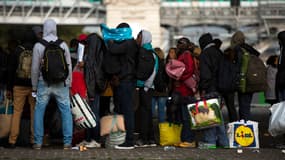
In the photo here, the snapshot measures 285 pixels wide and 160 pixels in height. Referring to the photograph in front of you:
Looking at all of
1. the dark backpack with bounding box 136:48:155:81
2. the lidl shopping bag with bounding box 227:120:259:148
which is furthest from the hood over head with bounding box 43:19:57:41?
the lidl shopping bag with bounding box 227:120:259:148

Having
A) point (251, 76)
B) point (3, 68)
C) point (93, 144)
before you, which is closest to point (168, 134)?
point (93, 144)

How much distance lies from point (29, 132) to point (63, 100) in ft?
4.58

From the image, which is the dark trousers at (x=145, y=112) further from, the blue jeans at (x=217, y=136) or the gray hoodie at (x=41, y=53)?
the gray hoodie at (x=41, y=53)

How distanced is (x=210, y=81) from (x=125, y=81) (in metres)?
1.51

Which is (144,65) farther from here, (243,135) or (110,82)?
(243,135)

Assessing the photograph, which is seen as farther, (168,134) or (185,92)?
(168,134)

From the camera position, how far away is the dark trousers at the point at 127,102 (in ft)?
38.4

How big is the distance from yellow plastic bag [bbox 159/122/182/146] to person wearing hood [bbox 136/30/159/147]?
0.20m

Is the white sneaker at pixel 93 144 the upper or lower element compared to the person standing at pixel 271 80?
lower

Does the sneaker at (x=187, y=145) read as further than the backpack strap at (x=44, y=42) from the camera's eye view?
Yes

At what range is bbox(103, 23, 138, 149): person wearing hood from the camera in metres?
11.7

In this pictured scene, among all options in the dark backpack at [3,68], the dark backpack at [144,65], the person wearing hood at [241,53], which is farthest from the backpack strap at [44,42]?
the person wearing hood at [241,53]

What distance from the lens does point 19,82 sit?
11.7 meters

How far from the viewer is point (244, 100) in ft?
42.1
